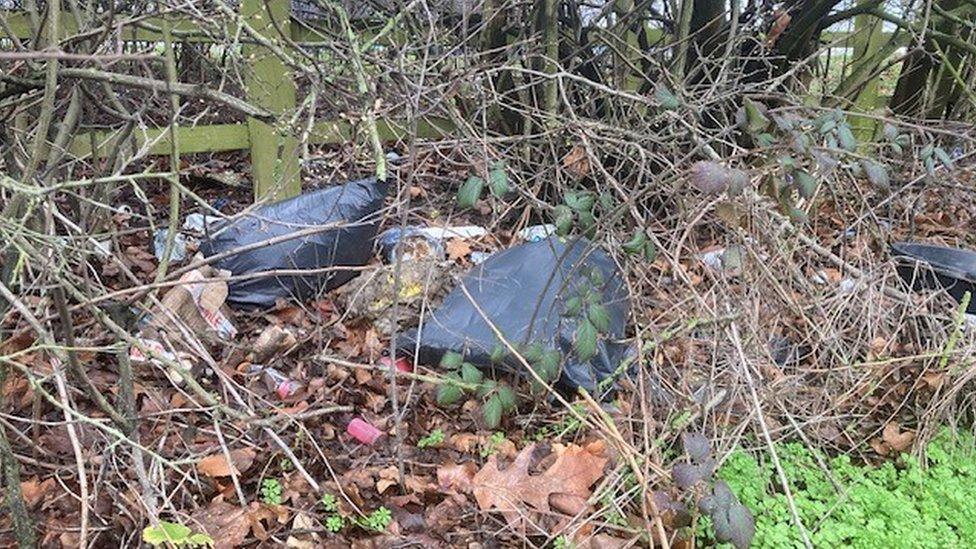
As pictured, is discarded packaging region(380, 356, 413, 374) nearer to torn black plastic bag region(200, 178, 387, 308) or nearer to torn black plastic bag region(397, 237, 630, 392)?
torn black plastic bag region(397, 237, 630, 392)

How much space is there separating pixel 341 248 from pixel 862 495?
2.14m

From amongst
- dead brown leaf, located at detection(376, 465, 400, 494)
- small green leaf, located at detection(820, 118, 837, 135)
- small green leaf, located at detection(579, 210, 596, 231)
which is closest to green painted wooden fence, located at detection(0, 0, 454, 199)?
small green leaf, located at detection(579, 210, 596, 231)

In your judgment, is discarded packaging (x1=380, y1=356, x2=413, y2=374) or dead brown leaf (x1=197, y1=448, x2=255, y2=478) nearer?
dead brown leaf (x1=197, y1=448, x2=255, y2=478)

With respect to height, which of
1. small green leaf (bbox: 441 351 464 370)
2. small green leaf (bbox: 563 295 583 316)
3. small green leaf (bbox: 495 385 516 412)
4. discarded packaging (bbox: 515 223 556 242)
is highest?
small green leaf (bbox: 563 295 583 316)

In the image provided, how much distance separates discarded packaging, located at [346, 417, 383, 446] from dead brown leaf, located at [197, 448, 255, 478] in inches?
13.2

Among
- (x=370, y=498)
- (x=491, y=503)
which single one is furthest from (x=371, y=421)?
(x=491, y=503)

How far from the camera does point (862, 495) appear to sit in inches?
95.4

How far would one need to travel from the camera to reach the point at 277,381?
287cm

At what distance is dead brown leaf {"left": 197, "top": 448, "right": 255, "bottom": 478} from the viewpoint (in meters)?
2.38

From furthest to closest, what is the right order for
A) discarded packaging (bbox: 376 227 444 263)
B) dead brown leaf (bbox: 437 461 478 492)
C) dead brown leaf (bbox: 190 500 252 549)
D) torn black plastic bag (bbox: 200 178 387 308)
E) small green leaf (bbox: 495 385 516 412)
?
discarded packaging (bbox: 376 227 444 263) < torn black plastic bag (bbox: 200 178 387 308) < small green leaf (bbox: 495 385 516 412) < dead brown leaf (bbox: 437 461 478 492) < dead brown leaf (bbox: 190 500 252 549)

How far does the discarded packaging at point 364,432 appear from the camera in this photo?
8.67 feet

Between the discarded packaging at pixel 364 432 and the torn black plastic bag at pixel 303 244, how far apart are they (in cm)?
73

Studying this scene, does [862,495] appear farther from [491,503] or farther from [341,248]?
[341,248]

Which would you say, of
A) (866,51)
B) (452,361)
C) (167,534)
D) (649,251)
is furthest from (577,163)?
(866,51)
